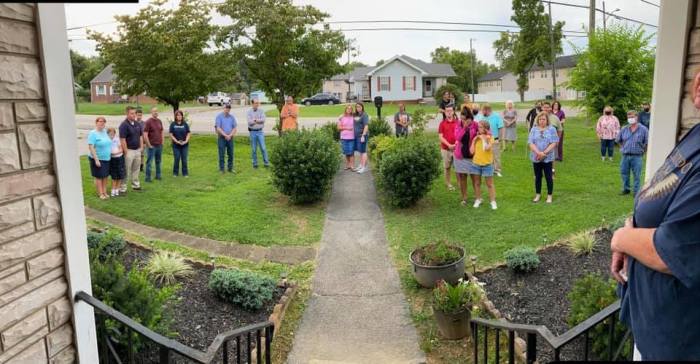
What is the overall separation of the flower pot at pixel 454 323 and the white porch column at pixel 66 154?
388cm

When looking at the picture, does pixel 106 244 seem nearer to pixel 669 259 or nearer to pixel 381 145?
pixel 669 259

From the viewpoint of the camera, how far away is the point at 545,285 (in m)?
6.57

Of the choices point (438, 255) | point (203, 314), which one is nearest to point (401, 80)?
point (438, 255)

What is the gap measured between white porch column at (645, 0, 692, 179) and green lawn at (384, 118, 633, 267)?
4852 mm

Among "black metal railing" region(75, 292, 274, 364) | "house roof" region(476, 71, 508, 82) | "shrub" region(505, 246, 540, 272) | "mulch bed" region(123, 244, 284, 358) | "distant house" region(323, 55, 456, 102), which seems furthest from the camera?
"house roof" region(476, 71, 508, 82)

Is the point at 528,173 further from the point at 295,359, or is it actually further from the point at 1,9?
the point at 1,9

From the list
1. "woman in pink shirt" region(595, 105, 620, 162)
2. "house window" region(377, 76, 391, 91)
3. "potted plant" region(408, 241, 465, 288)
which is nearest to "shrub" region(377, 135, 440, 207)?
"potted plant" region(408, 241, 465, 288)

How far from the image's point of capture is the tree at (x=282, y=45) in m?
19.7

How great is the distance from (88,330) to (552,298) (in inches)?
196

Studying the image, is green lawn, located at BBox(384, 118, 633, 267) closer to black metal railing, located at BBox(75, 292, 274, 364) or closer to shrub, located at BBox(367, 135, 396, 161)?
shrub, located at BBox(367, 135, 396, 161)

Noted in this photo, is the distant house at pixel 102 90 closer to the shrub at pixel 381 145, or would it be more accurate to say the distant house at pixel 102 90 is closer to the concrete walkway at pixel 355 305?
the shrub at pixel 381 145

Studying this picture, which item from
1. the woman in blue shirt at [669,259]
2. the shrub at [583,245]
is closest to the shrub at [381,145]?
the shrub at [583,245]

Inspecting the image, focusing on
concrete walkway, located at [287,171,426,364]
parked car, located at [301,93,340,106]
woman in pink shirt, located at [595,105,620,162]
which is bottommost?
concrete walkway, located at [287,171,426,364]

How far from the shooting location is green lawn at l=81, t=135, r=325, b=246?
9.23 meters
